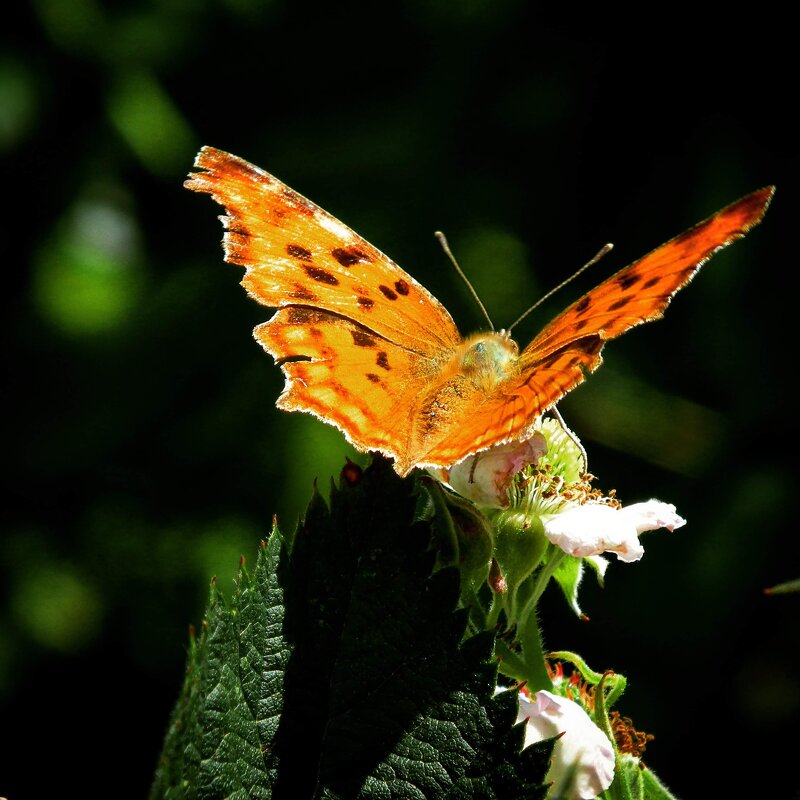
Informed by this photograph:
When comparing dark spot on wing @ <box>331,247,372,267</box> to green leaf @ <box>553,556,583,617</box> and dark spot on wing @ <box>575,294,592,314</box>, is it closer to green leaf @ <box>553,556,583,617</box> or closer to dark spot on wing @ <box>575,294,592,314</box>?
dark spot on wing @ <box>575,294,592,314</box>

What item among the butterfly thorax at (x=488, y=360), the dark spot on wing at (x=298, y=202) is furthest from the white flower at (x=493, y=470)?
the dark spot on wing at (x=298, y=202)

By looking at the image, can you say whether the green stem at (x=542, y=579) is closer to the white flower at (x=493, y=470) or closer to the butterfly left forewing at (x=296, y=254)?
the white flower at (x=493, y=470)

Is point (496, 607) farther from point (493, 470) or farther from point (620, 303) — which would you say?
point (620, 303)

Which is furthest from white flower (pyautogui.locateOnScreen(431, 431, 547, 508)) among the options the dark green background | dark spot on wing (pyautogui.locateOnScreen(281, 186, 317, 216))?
the dark green background

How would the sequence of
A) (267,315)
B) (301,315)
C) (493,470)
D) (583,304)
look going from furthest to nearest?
(267,315) < (301,315) < (583,304) < (493,470)

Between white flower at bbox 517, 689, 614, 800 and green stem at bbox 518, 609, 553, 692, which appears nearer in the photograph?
white flower at bbox 517, 689, 614, 800

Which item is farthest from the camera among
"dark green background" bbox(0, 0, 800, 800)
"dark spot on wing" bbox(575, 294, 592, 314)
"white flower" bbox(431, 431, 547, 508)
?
"dark green background" bbox(0, 0, 800, 800)

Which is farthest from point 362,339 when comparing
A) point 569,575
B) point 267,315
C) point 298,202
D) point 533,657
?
point 267,315
